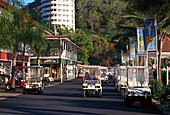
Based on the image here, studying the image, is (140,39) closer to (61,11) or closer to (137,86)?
(137,86)

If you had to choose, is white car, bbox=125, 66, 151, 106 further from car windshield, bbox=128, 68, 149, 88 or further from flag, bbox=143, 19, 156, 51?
flag, bbox=143, 19, 156, 51

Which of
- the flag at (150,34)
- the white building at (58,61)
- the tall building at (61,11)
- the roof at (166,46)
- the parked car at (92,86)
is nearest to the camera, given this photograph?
the flag at (150,34)

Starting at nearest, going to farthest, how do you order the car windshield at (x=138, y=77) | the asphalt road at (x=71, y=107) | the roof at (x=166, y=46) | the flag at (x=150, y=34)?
the asphalt road at (x=71, y=107) < the car windshield at (x=138, y=77) < the flag at (x=150, y=34) < the roof at (x=166, y=46)

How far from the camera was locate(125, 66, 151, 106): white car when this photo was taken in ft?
63.3

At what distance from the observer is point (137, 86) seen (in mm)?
20594

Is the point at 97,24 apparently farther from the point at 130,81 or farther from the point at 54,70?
the point at 130,81

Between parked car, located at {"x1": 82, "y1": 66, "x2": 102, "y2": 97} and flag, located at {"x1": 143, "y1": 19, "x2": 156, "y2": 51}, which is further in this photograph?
parked car, located at {"x1": 82, "y1": 66, "x2": 102, "y2": 97}

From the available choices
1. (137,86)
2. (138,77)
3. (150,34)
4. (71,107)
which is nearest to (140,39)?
(150,34)

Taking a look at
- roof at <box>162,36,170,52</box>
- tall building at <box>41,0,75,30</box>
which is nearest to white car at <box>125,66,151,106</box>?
roof at <box>162,36,170,52</box>

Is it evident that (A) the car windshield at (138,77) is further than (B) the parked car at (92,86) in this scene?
No

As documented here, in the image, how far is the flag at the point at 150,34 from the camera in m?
25.6

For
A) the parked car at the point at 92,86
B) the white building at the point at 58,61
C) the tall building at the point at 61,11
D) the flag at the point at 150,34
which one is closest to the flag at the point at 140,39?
the flag at the point at 150,34

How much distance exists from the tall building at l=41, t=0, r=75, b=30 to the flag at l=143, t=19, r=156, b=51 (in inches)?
5349

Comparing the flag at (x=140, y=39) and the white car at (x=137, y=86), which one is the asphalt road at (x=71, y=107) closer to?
the white car at (x=137, y=86)
